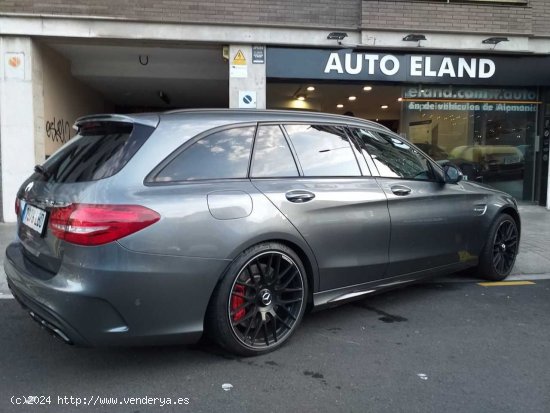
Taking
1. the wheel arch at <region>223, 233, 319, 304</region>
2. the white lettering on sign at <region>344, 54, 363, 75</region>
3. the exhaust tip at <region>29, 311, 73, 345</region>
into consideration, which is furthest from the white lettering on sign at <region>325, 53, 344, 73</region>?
the exhaust tip at <region>29, 311, 73, 345</region>

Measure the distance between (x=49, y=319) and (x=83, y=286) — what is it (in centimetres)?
34

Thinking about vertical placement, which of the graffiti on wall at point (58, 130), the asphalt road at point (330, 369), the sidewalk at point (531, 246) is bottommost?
the asphalt road at point (330, 369)

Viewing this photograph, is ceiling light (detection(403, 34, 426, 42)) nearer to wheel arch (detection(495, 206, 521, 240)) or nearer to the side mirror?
wheel arch (detection(495, 206, 521, 240))

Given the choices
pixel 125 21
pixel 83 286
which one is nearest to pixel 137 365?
pixel 83 286

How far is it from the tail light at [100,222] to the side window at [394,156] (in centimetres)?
211

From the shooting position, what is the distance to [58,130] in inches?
387

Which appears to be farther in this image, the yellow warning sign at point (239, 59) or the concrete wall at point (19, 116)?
the yellow warning sign at point (239, 59)

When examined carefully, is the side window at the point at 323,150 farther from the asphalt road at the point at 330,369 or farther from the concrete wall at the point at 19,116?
the concrete wall at the point at 19,116

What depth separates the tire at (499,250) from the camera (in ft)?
17.0

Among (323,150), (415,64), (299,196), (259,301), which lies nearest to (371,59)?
(415,64)

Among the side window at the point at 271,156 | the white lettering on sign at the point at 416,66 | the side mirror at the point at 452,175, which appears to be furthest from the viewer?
the white lettering on sign at the point at 416,66

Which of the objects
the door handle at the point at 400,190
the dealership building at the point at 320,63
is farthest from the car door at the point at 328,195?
the dealership building at the point at 320,63

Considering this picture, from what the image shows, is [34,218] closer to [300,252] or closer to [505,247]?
[300,252]

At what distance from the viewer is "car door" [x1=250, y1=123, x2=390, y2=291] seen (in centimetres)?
356
